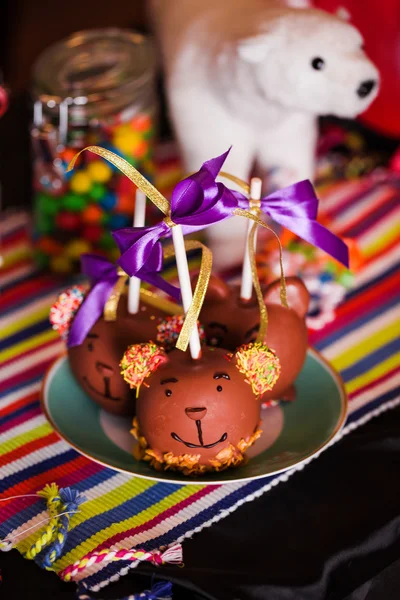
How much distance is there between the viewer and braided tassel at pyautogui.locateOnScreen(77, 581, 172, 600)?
0.62 m

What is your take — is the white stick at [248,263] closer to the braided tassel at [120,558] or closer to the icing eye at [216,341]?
the icing eye at [216,341]

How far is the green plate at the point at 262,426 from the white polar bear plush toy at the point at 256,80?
30 cm

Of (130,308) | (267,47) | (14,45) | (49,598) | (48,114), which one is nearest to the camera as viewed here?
(49,598)

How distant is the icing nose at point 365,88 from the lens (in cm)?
89

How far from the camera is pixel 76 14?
1848mm

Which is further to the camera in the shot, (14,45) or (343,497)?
(14,45)

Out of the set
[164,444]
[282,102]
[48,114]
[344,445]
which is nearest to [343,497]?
[344,445]

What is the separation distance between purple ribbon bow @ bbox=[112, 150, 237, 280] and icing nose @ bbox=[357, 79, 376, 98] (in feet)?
0.99

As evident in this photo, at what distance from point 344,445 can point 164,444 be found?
21cm

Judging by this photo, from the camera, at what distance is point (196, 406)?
65cm

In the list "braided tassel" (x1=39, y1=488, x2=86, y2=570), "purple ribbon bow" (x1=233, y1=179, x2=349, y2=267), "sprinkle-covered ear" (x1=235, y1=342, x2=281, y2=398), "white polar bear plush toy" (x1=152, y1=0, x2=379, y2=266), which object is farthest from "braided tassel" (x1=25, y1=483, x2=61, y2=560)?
"white polar bear plush toy" (x1=152, y1=0, x2=379, y2=266)

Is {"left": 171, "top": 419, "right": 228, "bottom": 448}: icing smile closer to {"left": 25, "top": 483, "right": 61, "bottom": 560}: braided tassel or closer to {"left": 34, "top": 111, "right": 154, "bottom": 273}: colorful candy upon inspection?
{"left": 25, "top": 483, "right": 61, "bottom": 560}: braided tassel

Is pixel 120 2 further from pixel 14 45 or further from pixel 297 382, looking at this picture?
pixel 297 382

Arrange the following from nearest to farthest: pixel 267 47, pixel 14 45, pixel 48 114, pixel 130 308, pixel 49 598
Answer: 1. pixel 49 598
2. pixel 130 308
3. pixel 267 47
4. pixel 48 114
5. pixel 14 45
